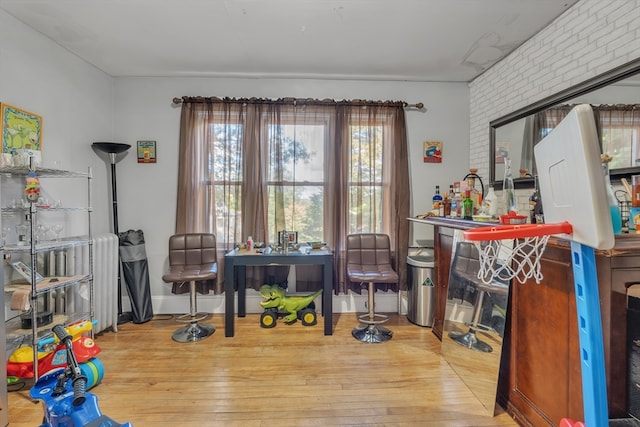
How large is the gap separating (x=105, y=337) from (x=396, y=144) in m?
3.63

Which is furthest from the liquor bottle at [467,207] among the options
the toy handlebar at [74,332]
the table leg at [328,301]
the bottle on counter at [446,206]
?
the toy handlebar at [74,332]

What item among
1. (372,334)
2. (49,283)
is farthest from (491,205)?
(49,283)

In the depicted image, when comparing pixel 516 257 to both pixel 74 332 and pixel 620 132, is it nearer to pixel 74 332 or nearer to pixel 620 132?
pixel 620 132

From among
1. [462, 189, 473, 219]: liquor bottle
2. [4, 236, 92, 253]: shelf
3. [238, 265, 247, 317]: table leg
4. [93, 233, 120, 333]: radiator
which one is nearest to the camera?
[4, 236, 92, 253]: shelf

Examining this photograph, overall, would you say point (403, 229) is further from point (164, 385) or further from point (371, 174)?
point (164, 385)

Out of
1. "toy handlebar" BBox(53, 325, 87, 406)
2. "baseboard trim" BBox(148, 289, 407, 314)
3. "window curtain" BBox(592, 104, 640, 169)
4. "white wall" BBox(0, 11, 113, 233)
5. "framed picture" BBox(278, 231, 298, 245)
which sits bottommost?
"baseboard trim" BBox(148, 289, 407, 314)

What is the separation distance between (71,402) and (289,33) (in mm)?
2809

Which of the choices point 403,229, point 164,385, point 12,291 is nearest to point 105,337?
point 12,291

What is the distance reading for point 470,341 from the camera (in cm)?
208

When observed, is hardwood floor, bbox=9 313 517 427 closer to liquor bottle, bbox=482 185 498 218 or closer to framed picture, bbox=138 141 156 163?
liquor bottle, bbox=482 185 498 218

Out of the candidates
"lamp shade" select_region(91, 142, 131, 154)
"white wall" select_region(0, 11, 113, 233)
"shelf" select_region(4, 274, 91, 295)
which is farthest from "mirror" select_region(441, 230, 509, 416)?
"white wall" select_region(0, 11, 113, 233)

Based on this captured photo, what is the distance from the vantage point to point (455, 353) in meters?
2.26

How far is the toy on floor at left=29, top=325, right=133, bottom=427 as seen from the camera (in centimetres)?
125

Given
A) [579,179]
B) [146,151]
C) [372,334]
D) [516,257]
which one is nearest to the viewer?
[579,179]
